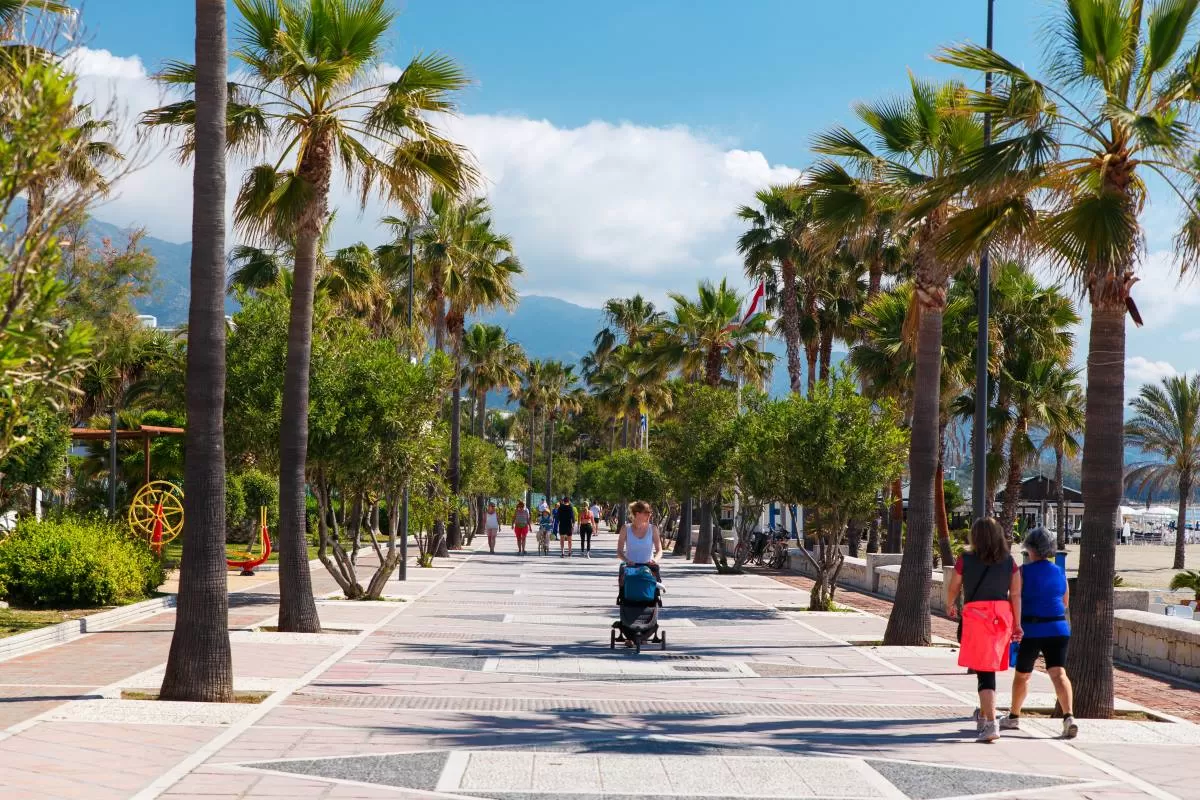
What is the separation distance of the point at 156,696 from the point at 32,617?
20.7 ft

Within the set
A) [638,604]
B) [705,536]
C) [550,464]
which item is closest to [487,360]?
[705,536]

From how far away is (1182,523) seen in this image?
5178 centimetres

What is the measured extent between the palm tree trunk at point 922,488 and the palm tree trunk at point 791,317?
22.6 metres

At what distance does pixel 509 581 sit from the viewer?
1156 inches

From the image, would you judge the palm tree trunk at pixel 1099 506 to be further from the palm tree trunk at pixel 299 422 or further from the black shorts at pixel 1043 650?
the palm tree trunk at pixel 299 422

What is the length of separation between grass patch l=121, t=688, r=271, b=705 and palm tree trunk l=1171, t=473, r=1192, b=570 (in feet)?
146

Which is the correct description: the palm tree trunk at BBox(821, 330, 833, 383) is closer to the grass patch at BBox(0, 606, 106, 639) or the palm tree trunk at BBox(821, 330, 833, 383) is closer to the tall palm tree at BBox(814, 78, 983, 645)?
the tall palm tree at BBox(814, 78, 983, 645)

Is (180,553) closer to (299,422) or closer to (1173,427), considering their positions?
(299,422)

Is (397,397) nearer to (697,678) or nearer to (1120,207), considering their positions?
(697,678)

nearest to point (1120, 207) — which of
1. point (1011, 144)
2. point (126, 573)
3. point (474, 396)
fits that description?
point (1011, 144)

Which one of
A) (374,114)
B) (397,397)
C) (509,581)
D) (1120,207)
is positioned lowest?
(509,581)

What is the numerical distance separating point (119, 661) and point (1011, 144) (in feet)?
31.1

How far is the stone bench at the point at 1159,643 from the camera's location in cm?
1405

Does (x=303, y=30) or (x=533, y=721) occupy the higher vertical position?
(x=303, y=30)
